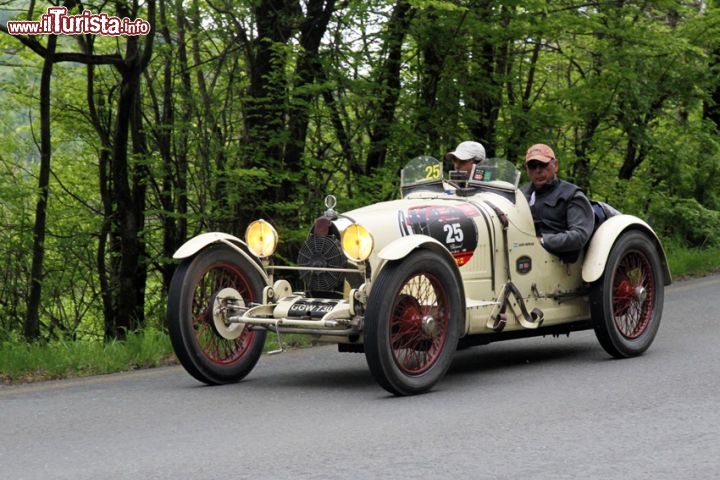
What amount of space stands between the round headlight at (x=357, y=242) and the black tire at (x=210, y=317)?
0.96m

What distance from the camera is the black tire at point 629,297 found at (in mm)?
8891

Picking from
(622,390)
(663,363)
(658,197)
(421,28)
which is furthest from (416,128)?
(622,390)

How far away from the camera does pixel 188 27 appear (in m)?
16.6

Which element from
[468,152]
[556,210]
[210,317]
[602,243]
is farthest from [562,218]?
[210,317]

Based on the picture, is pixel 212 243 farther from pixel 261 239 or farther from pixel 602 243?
pixel 602 243

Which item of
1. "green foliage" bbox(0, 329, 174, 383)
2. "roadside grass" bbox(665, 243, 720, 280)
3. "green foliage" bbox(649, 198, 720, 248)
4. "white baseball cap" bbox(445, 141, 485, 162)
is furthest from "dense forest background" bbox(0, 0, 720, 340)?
"white baseball cap" bbox(445, 141, 485, 162)

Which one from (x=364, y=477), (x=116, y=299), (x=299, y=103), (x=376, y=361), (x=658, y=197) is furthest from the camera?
(x=658, y=197)

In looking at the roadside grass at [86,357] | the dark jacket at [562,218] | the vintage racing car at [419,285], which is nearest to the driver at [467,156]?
the vintage racing car at [419,285]

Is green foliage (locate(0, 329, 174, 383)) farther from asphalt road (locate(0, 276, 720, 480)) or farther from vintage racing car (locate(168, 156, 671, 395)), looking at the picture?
vintage racing car (locate(168, 156, 671, 395))

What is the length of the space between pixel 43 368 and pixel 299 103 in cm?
627

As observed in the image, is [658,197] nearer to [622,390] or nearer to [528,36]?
[528,36]

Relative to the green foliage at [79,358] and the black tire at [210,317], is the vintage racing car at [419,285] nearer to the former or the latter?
the black tire at [210,317]

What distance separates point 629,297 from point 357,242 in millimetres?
2606

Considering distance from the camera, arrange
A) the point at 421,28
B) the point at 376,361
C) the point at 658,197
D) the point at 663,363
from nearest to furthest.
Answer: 1. the point at 376,361
2. the point at 663,363
3. the point at 421,28
4. the point at 658,197
